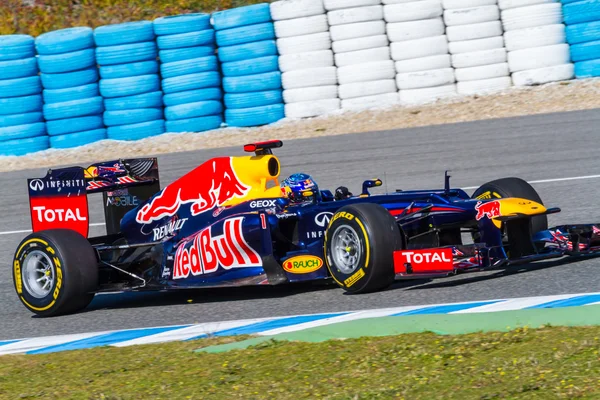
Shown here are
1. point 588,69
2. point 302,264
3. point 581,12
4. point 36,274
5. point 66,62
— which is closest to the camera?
point 302,264

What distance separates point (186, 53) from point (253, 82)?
1.14 metres

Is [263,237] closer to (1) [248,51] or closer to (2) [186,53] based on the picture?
(1) [248,51]

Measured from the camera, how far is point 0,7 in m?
22.5

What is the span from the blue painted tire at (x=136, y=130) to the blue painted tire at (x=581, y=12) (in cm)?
631

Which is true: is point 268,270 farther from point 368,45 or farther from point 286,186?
point 368,45

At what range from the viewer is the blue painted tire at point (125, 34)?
16312 millimetres

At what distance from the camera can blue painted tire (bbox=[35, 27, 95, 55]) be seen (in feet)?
53.6

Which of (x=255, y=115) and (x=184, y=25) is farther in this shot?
(x=255, y=115)

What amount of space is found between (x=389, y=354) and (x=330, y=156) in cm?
968

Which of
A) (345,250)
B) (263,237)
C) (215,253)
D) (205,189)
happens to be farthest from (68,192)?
(345,250)

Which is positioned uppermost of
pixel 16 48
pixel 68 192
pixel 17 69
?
pixel 16 48

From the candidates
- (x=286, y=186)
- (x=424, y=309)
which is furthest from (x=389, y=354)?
(x=286, y=186)

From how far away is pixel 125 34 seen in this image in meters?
16.3

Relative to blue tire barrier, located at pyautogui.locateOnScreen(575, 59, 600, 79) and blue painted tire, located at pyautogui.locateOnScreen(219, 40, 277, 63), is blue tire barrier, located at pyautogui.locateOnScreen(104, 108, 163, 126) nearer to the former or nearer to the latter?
blue painted tire, located at pyautogui.locateOnScreen(219, 40, 277, 63)
